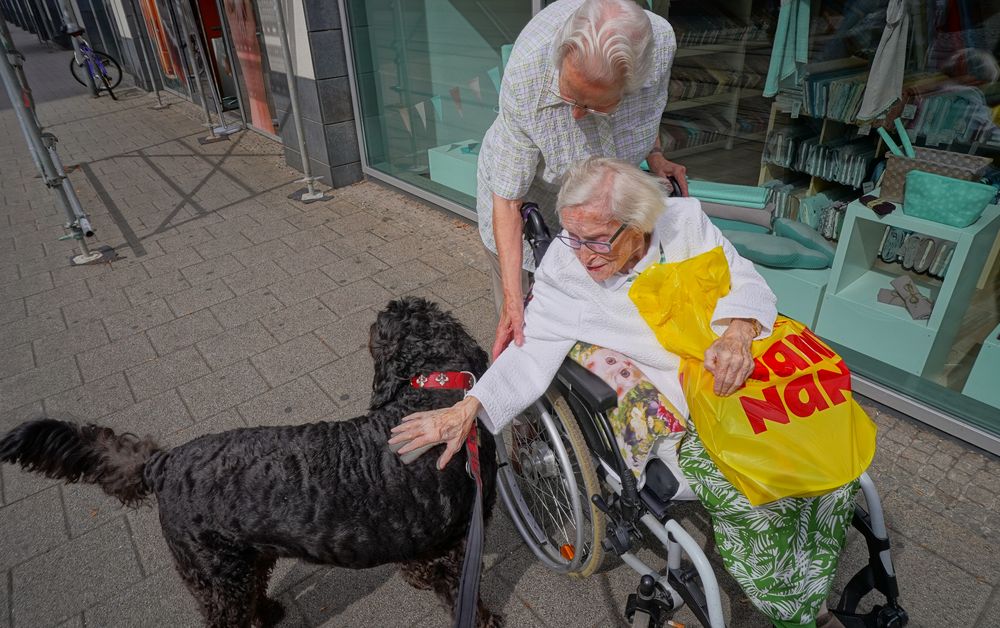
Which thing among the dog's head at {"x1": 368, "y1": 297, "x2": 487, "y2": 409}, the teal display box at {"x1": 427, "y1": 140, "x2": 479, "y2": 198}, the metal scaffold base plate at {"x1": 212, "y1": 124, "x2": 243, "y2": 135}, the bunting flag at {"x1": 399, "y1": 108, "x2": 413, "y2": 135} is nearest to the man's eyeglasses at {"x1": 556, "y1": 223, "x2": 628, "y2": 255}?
the dog's head at {"x1": 368, "y1": 297, "x2": 487, "y2": 409}

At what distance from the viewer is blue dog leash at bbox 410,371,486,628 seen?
150cm

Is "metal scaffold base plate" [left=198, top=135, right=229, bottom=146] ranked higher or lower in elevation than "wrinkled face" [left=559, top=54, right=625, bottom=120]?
lower

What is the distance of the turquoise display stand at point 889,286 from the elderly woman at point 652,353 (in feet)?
5.18

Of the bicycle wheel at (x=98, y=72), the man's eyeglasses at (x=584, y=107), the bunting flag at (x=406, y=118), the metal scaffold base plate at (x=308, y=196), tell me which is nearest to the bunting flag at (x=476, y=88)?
the bunting flag at (x=406, y=118)

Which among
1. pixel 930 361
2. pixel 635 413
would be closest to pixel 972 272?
pixel 930 361

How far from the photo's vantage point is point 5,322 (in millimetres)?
4191

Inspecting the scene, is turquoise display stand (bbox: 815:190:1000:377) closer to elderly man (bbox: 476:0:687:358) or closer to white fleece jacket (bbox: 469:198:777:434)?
elderly man (bbox: 476:0:687:358)

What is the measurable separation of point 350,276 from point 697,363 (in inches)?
137

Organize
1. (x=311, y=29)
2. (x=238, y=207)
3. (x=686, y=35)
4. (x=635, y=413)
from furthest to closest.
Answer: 1. (x=238, y=207)
2. (x=311, y=29)
3. (x=686, y=35)
4. (x=635, y=413)

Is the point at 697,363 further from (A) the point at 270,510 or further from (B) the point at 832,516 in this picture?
(A) the point at 270,510

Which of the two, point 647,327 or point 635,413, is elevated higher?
point 647,327

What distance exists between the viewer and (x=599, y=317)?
1751 millimetres

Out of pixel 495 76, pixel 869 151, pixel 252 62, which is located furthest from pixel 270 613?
pixel 252 62

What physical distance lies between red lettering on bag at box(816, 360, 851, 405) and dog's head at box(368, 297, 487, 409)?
0.95 m
